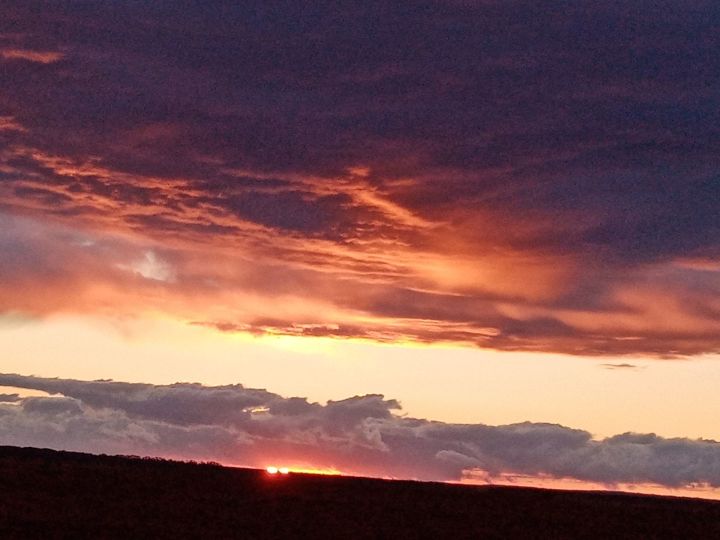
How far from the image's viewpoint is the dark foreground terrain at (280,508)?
47.7 metres

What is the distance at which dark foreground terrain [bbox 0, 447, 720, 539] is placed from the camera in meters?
47.7

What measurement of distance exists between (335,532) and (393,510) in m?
9.98

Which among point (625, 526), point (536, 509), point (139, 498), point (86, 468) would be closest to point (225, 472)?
point (86, 468)

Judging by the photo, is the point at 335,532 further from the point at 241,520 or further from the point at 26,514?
the point at 26,514

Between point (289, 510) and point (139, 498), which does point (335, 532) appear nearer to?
point (289, 510)

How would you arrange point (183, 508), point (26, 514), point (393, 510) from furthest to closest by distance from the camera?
point (393, 510) → point (183, 508) → point (26, 514)

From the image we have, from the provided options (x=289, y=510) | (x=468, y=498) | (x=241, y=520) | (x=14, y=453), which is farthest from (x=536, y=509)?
(x=14, y=453)

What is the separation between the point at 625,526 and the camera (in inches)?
2302

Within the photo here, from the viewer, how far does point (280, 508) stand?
184ft

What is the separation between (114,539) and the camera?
142 feet

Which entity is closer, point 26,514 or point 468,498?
point 26,514

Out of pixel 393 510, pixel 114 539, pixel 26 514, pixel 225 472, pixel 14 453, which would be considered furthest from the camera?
pixel 14 453

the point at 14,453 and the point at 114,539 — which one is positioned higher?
the point at 14,453

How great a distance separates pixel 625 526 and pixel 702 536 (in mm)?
4154
